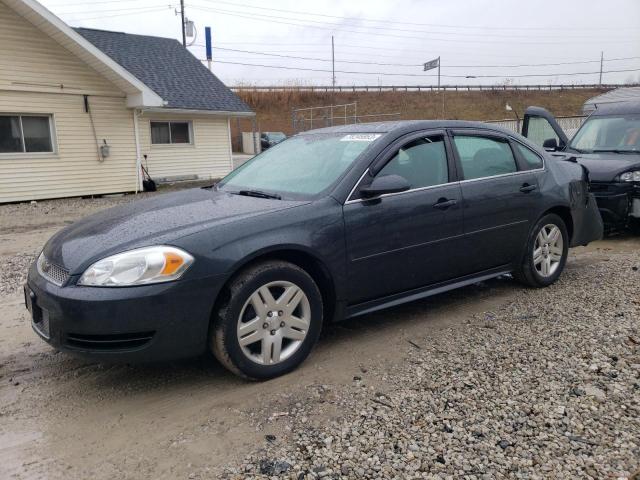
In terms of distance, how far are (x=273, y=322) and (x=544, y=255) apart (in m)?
3.10

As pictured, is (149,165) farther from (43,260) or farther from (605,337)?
(605,337)

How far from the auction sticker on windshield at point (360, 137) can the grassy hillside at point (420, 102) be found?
1763 inches

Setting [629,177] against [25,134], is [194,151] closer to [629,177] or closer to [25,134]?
[25,134]

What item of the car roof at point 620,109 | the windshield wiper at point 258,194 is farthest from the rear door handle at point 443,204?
the car roof at point 620,109

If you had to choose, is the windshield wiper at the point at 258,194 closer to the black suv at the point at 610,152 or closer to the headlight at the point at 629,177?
the black suv at the point at 610,152

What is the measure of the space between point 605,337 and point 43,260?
13.2 feet

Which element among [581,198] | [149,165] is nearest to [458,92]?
[149,165]

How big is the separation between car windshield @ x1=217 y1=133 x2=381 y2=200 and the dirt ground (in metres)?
1.21

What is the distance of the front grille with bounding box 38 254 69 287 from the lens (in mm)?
3134

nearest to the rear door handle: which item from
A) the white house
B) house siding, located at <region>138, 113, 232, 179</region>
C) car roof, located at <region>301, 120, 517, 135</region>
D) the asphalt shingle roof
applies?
car roof, located at <region>301, 120, 517, 135</region>

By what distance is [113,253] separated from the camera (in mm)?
3090

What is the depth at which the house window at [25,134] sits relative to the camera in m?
13.2

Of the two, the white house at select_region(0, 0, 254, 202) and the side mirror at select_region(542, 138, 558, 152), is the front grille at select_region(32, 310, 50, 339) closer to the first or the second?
the side mirror at select_region(542, 138, 558, 152)

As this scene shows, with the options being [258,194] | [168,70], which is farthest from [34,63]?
[258,194]
